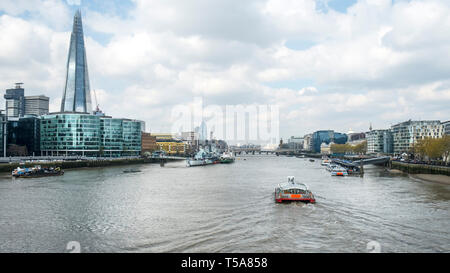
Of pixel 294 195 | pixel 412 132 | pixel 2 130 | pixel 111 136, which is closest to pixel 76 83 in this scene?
pixel 111 136

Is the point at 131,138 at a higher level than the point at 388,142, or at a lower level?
higher

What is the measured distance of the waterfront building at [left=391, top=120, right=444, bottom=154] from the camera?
488 ft

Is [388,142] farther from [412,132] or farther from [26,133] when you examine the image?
[26,133]

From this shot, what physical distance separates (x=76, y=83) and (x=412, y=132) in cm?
16402

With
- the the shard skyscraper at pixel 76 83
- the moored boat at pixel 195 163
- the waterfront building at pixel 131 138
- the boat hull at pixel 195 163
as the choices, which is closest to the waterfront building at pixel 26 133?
the the shard skyscraper at pixel 76 83

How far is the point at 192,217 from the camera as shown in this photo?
27.4m

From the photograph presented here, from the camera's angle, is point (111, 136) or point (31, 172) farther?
point (111, 136)

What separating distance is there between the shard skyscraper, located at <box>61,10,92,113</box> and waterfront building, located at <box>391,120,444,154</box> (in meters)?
154

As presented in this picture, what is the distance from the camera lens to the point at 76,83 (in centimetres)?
17388

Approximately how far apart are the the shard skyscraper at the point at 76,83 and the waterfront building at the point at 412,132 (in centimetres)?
15416

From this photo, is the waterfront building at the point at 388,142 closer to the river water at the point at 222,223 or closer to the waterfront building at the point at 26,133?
the river water at the point at 222,223
